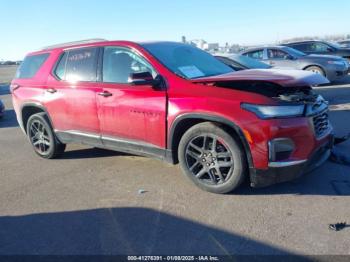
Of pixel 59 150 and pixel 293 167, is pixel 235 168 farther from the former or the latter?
pixel 59 150

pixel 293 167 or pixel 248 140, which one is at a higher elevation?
pixel 248 140

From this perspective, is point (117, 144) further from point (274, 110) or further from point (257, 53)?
point (257, 53)

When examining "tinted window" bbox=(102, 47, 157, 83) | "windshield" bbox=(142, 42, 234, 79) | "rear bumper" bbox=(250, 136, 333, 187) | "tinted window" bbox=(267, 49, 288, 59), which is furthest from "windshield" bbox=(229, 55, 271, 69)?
"rear bumper" bbox=(250, 136, 333, 187)

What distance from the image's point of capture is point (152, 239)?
332cm

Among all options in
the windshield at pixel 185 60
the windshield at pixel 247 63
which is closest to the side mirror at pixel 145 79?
the windshield at pixel 185 60

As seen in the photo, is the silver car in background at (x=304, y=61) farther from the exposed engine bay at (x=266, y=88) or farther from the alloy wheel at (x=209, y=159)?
the alloy wheel at (x=209, y=159)

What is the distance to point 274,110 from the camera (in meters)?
3.62

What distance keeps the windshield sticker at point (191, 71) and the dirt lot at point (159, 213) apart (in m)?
1.35

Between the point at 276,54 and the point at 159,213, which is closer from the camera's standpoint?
the point at 159,213

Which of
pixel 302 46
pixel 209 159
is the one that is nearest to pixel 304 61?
pixel 302 46

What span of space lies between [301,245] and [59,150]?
428 cm

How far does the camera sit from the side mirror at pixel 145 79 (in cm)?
416

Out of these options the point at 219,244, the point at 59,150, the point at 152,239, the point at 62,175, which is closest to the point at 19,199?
the point at 62,175

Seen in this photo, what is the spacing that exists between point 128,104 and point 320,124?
2.30m
